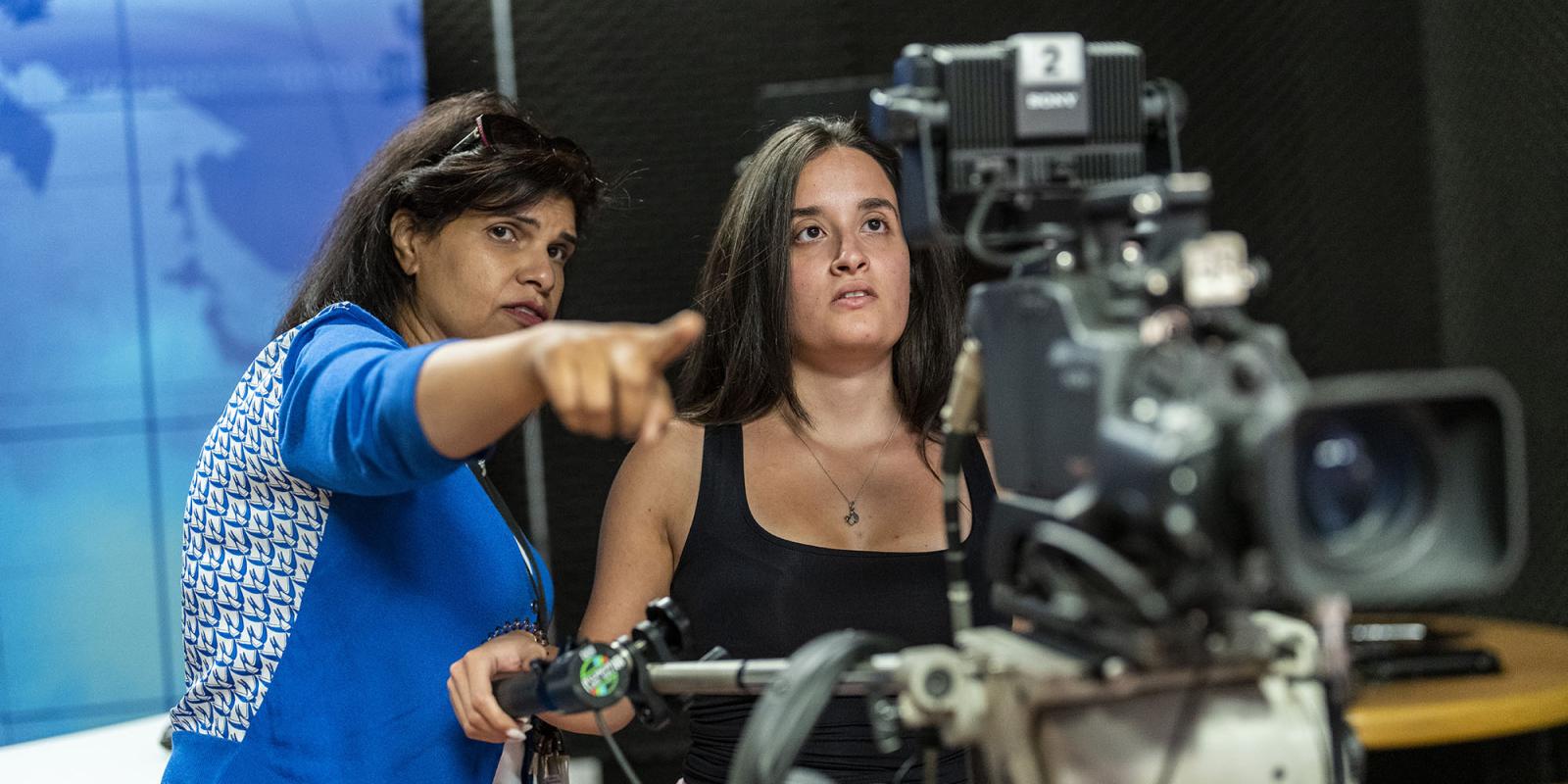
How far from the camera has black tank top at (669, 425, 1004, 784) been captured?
5.76 feet

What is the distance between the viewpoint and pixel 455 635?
144 cm

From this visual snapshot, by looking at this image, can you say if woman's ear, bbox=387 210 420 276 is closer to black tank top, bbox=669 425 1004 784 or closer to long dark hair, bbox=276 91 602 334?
long dark hair, bbox=276 91 602 334

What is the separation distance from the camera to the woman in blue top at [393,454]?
945 mm

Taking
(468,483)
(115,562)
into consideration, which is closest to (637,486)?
(468,483)

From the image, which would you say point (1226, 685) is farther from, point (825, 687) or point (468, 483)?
point (468, 483)

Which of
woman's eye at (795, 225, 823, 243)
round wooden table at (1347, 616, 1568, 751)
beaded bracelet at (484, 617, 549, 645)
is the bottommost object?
round wooden table at (1347, 616, 1568, 751)

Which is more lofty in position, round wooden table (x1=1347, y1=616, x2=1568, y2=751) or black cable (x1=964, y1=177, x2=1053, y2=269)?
black cable (x1=964, y1=177, x2=1053, y2=269)

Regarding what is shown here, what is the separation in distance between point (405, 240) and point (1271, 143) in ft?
7.83

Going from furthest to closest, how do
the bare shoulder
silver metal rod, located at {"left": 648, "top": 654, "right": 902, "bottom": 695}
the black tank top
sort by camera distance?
the bare shoulder
the black tank top
silver metal rod, located at {"left": 648, "top": 654, "right": 902, "bottom": 695}

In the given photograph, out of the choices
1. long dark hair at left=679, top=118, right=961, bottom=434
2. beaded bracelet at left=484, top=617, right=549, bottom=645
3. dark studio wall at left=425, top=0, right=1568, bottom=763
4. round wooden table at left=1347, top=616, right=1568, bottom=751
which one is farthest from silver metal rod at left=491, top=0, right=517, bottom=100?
round wooden table at left=1347, top=616, right=1568, bottom=751

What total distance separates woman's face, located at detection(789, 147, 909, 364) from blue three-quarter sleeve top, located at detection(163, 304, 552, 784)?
0.66m

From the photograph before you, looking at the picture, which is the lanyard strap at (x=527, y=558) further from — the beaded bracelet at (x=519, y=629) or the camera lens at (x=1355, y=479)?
the camera lens at (x=1355, y=479)

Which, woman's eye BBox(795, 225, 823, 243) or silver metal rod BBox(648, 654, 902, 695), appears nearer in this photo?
silver metal rod BBox(648, 654, 902, 695)

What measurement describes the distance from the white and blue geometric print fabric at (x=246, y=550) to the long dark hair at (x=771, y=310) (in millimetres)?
747
